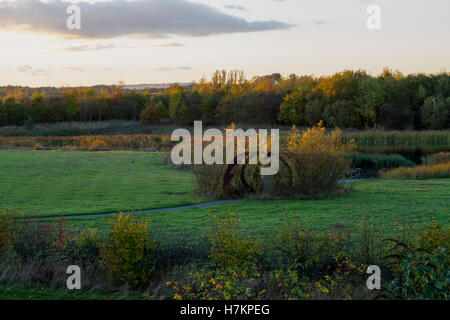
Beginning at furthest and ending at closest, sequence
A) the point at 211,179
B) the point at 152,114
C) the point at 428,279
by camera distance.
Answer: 1. the point at 152,114
2. the point at 211,179
3. the point at 428,279

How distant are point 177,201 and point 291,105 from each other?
194 feet

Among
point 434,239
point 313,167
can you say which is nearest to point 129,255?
point 434,239

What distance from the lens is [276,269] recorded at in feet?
24.8

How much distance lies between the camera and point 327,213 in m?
13.0

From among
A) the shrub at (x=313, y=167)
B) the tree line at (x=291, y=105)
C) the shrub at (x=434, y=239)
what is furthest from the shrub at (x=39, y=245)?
the tree line at (x=291, y=105)

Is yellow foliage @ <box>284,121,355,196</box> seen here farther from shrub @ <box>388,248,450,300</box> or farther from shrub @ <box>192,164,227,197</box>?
shrub @ <box>388,248,450,300</box>

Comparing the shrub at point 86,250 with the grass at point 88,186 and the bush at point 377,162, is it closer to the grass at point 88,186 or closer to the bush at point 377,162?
the grass at point 88,186

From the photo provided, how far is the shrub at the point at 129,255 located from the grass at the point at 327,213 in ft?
3.54

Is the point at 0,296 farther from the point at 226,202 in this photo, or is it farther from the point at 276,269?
the point at 226,202

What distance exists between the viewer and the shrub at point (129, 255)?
7594mm

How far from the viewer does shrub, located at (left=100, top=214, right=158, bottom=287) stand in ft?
24.9

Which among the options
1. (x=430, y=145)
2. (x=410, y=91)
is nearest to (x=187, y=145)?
Answer: (x=430, y=145)

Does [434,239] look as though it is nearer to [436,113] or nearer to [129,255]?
[129,255]
